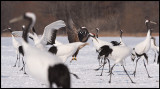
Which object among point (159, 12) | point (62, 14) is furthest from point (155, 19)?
point (62, 14)

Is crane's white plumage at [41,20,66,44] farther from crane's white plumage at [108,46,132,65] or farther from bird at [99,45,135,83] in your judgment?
crane's white plumage at [108,46,132,65]

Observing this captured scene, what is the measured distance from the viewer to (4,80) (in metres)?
7.91

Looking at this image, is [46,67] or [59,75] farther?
[46,67]

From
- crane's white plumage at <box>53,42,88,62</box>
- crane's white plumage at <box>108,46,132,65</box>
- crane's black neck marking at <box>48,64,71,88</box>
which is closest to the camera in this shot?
crane's black neck marking at <box>48,64,71,88</box>

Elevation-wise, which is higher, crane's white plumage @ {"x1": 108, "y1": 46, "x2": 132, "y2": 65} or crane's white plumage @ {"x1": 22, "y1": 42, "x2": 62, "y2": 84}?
crane's white plumage @ {"x1": 22, "y1": 42, "x2": 62, "y2": 84}

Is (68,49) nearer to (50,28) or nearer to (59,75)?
(50,28)

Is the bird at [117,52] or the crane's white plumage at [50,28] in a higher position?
the crane's white plumage at [50,28]

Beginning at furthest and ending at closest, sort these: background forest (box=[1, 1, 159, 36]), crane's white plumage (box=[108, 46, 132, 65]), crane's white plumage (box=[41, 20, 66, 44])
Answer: background forest (box=[1, 1, 159, 36]), crane's white plumage (box=[41, 20, 66, 44]), crane's white plumage (box=[108, 46, 132, 65])

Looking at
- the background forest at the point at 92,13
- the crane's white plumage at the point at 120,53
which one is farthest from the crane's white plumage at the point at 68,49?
the background forest at the point at 92,13

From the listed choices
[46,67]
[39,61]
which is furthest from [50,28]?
[46,67]

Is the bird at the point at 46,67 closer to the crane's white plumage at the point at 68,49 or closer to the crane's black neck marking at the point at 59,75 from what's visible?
the crane's black neck marking at the point at 59,75

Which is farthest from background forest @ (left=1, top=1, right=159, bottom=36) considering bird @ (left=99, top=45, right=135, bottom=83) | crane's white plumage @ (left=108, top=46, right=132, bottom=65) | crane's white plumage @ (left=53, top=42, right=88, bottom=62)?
crane's white plumage @ (left=108, top=46, right=132, bottom=65)

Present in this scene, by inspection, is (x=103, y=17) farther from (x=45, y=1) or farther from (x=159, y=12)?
(x=159, y=12)

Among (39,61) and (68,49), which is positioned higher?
(39,61)
